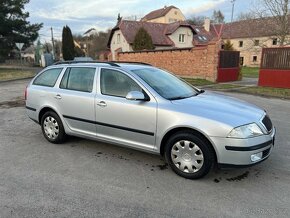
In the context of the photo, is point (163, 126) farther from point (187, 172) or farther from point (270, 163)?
point (270, 163)

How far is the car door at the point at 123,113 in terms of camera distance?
4105 millimetres

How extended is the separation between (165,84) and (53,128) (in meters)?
2.36

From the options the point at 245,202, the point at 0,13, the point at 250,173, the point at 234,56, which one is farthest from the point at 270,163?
the point at 0,13

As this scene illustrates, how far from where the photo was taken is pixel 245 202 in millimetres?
3322

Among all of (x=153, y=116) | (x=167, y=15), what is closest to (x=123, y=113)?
(x=153, y=116)

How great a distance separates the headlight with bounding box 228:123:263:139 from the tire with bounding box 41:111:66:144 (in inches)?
125

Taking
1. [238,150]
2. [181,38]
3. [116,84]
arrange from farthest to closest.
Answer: [181,38] → [116,84] → [238,150]

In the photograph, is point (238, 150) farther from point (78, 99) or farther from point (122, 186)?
point (78, 99)

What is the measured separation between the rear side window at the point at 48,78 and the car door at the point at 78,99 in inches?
10.1

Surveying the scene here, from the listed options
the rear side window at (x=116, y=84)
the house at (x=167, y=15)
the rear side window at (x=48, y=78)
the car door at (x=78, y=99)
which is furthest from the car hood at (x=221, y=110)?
the house at (x=167, y=15)

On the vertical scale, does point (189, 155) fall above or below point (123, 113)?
below

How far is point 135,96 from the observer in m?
4.05

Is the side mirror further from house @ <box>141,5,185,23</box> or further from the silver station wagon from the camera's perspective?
house @ <box>141,5,185,23</box>

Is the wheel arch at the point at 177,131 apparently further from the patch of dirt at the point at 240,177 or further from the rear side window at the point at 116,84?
the rear side window at the point at 116,84
